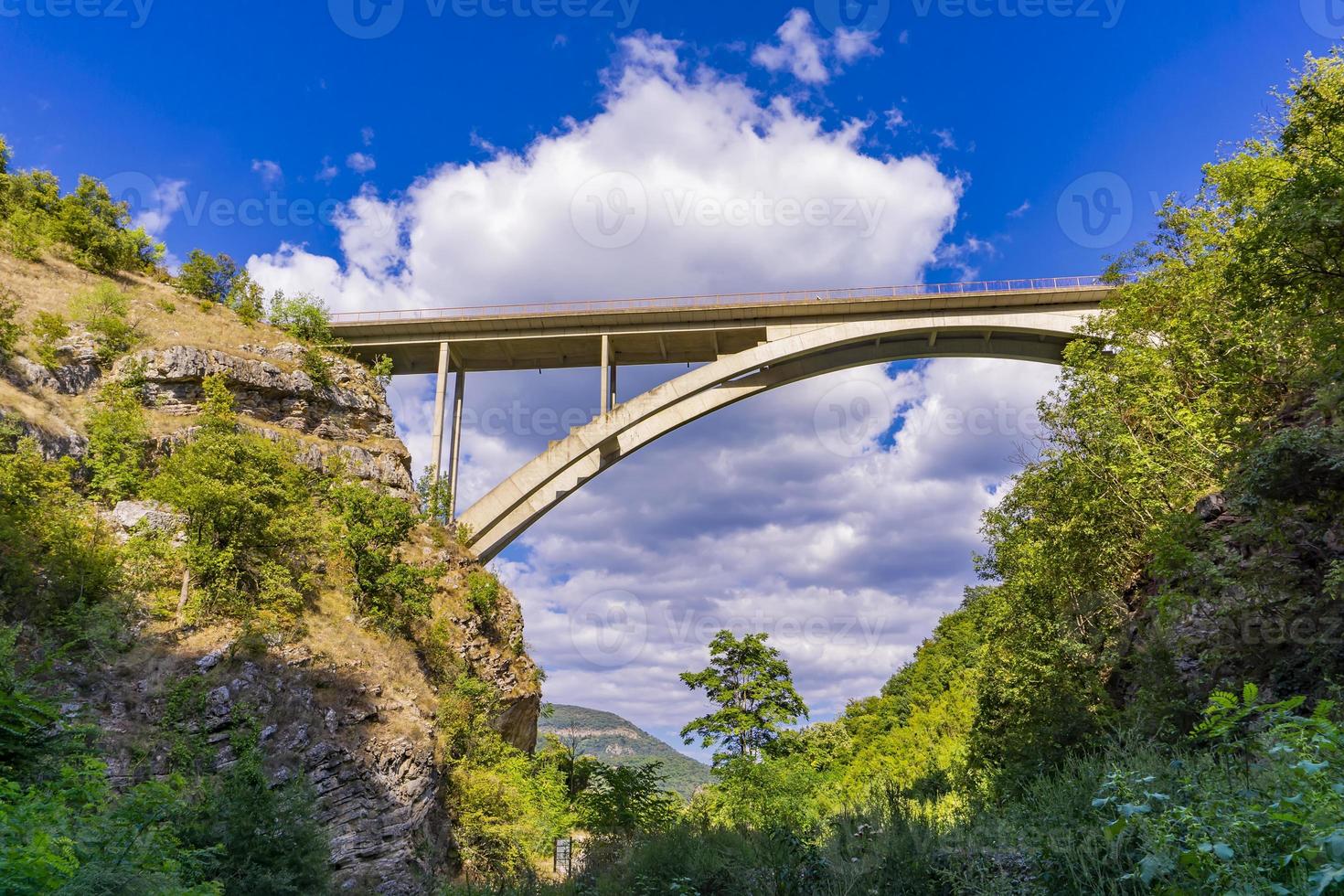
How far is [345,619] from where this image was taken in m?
19.7

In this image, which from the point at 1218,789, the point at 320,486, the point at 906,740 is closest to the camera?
the point at 1218,789

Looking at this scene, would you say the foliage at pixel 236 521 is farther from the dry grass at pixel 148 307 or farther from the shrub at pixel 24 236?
the shrub at pixel 24 236

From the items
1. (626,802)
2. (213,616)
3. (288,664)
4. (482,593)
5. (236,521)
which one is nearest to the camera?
(626,802)

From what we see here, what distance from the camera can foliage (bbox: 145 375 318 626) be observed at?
16766 mm

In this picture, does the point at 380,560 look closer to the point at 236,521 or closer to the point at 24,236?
the point at 236,521

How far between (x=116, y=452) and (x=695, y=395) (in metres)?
18.5

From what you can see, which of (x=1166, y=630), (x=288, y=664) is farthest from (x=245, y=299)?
(x=1166, y=630)

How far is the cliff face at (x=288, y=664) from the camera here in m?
14.0

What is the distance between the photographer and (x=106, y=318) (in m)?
23.0

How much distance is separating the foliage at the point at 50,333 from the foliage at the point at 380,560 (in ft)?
26.6

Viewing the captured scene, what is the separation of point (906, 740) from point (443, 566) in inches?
991

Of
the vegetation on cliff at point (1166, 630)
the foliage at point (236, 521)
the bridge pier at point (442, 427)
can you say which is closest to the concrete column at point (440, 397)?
the bridge pier at point (442, 427)

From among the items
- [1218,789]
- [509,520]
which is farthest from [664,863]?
[509,520]

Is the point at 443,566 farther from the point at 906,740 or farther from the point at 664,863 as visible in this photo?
the point at 906,740
